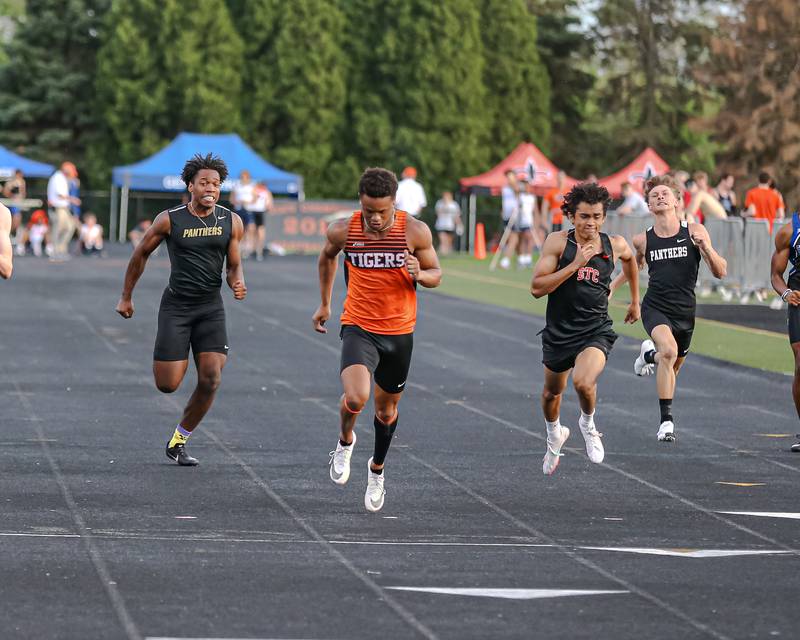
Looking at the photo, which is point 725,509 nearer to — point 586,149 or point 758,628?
point 758,628

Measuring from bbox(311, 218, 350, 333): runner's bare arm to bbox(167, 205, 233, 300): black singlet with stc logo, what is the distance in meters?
1.29

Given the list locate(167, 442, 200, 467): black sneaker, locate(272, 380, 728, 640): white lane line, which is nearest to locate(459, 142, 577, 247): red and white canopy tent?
locate(167, 442, 200, 467): black sneaker

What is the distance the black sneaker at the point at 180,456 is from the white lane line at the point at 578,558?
55.6 inches

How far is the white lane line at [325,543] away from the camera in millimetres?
7172

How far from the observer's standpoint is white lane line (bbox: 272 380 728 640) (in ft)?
23.8

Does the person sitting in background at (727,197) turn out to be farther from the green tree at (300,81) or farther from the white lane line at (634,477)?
the green tree at (300,81)

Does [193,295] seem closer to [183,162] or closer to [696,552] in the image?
[696,552]

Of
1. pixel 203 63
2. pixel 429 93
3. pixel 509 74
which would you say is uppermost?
pixel 509 74

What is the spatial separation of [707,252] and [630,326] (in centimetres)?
1076

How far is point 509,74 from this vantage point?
57.2m

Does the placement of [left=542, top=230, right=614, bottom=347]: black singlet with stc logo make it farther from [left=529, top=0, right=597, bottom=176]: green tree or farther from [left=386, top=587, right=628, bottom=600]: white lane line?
[left=529, top=0, right=597, bottom=176]: green tree

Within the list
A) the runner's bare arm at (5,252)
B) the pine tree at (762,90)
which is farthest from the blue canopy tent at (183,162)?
the runner's bare arm at (5,252)

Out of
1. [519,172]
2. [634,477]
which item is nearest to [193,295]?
[634,477]

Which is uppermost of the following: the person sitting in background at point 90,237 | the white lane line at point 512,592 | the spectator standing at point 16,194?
the white lane line at point 512,592
